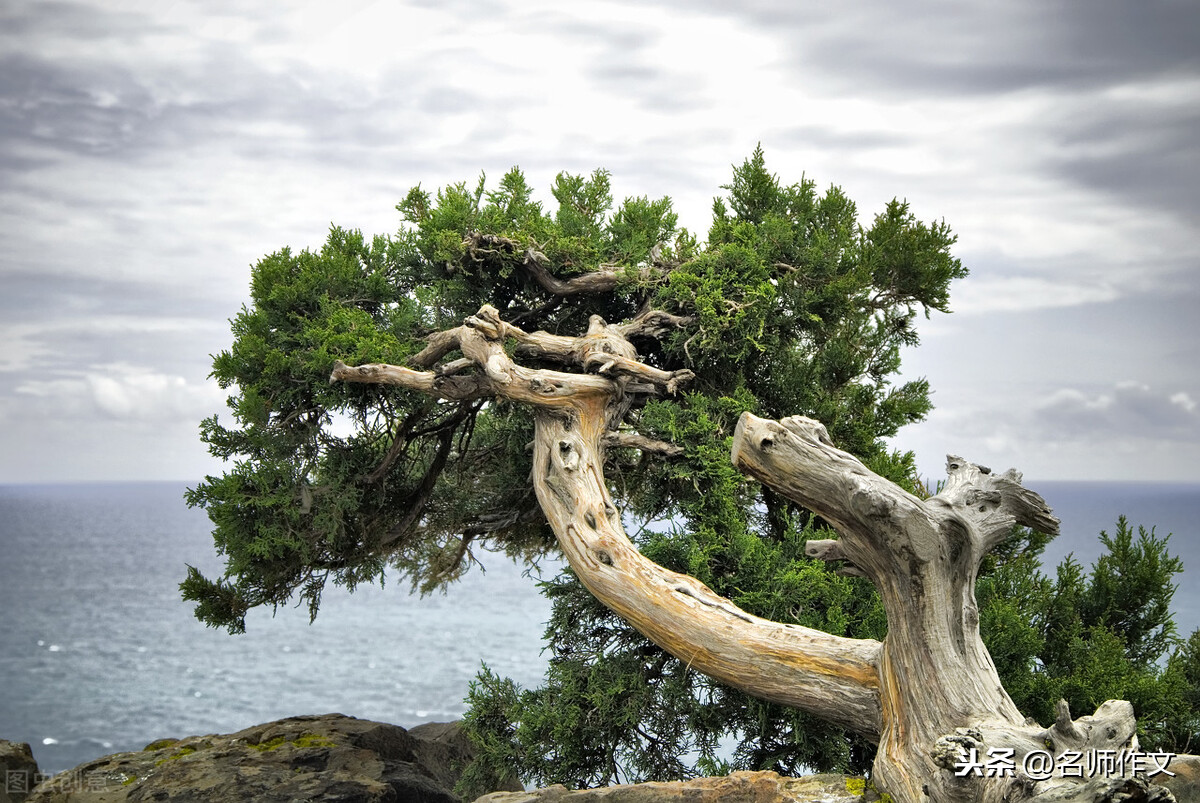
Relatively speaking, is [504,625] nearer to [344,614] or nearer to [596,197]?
[344,614]

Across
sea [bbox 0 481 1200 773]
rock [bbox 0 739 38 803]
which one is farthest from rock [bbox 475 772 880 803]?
sea [bbox 0 481 1200 773]

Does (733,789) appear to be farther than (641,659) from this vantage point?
No

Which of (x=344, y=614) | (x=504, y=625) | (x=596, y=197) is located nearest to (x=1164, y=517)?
(x=504, y=625)

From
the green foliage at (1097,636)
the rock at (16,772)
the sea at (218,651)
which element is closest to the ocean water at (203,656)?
the sea at (218,651)

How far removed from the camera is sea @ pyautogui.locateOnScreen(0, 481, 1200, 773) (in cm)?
3106

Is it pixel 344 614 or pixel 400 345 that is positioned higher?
pixel 400 345

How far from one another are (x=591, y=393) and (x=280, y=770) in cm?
403

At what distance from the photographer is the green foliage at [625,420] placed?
776 cm

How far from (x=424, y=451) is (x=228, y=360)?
2.13m

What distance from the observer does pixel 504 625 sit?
43.3 meters

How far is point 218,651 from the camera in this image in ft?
137

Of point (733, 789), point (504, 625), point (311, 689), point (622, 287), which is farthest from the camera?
point (504, 625)

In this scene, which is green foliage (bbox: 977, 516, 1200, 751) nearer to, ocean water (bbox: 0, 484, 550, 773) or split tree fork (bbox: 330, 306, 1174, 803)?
split tree fork (bbox: 330, 306, 1174, 803)

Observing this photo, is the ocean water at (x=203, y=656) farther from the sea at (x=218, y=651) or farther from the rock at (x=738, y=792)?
the rock at (x=738, y=792)
